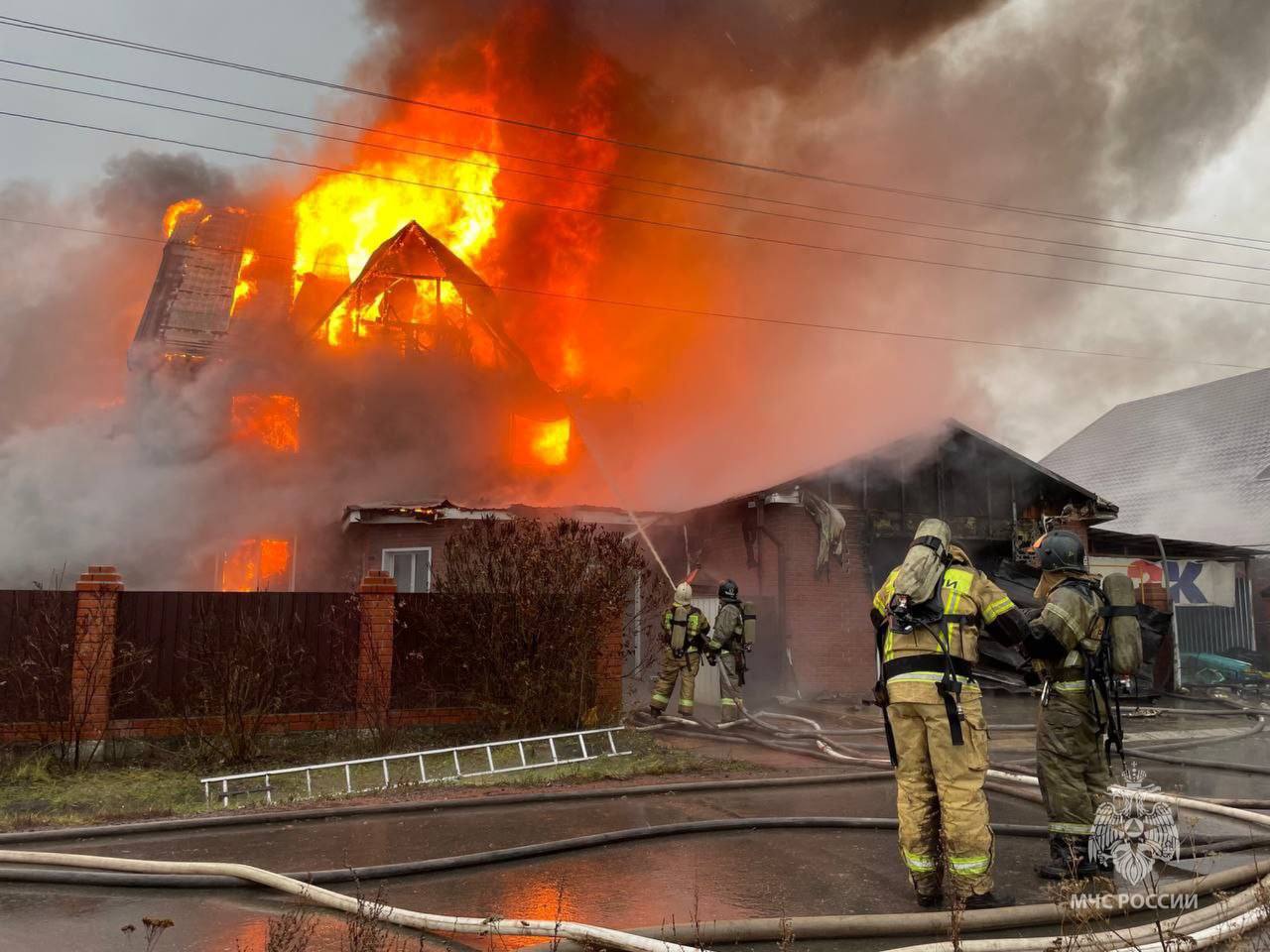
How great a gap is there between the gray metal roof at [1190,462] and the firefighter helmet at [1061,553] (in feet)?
73.6

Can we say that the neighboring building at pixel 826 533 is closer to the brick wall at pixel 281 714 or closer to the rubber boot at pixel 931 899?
the brick wall at pixel 281 714

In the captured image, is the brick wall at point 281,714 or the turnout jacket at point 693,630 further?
the turnout jacket at point 693,630

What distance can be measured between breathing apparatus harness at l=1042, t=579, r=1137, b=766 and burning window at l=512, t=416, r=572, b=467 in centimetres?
1540

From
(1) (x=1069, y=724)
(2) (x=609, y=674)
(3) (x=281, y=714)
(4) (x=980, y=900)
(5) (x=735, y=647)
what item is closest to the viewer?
(4) (x=980, y=900)

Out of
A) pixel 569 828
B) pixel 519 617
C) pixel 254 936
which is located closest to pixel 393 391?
pixel 519 617

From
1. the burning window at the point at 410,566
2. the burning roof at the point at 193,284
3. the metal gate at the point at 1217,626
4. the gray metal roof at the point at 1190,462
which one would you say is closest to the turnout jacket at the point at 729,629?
the burning window at the point at 410,566

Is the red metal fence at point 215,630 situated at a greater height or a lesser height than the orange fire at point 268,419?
lesser

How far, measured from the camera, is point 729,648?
10.4 metres

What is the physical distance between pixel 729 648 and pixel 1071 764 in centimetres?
604

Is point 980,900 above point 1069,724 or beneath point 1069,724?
beneath

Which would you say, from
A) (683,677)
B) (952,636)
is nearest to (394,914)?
(952,636)

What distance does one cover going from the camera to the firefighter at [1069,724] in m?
4.38

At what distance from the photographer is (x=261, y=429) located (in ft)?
56.4

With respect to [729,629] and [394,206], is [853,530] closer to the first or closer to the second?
[729,629]
